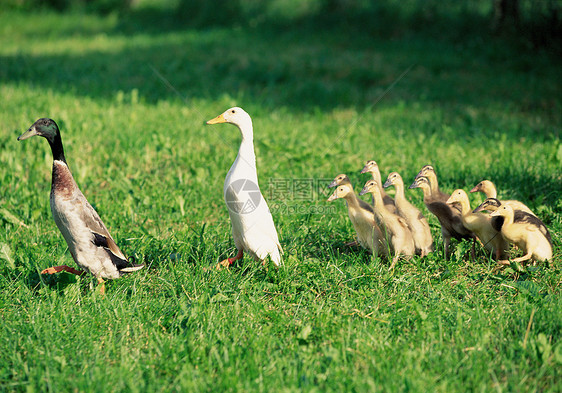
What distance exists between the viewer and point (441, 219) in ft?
13.1

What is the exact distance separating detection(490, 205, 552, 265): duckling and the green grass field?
14 cm

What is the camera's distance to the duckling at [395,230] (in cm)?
374

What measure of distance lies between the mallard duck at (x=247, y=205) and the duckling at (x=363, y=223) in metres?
0.53

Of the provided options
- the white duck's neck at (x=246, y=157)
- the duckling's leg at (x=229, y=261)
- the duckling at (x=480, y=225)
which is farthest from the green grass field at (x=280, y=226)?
the white duck's neck at (x=246, y=157)

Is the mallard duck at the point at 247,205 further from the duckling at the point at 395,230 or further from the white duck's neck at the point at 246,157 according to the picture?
Answer: the duckling at the point at 395,230

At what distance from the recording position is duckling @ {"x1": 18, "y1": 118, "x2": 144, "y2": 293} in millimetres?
3469

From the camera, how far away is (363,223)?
154 inches

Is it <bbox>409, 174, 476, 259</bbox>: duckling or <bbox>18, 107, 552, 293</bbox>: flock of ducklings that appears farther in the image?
<bbox>409, 174, 476, 259</bbox>: duckling

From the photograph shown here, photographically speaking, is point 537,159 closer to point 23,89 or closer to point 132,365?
point 132,365

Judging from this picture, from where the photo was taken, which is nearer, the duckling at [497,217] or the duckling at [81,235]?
the duckling at [81,235]

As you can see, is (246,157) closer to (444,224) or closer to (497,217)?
(444,224)

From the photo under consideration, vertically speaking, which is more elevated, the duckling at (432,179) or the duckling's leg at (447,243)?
the duckling at (432,179)

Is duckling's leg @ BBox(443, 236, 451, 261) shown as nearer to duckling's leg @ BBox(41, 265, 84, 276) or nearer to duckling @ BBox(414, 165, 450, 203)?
duckling @ BBox(414, 165, 450, 203)

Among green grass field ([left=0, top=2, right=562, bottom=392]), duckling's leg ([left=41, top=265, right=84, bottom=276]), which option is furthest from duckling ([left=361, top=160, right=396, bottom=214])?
duckling's leg ([left=41, top=265, right=84, bottom=276])
